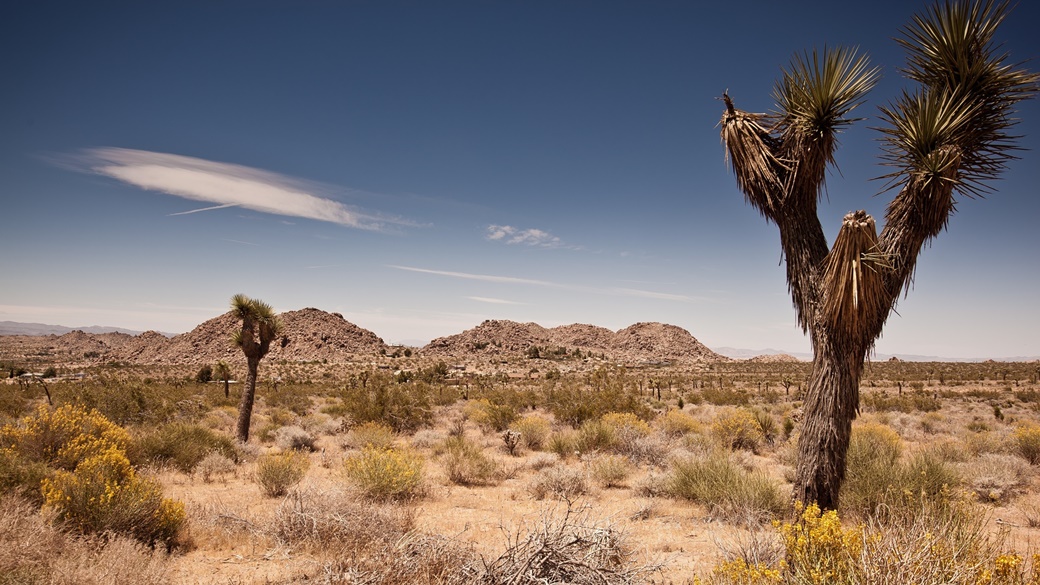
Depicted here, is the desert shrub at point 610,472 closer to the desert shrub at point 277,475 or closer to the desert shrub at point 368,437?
the desert shrub at point 368,437

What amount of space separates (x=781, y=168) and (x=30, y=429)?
12.5 metres

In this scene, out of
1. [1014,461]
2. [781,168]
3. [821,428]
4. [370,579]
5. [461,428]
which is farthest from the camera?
[461,428]

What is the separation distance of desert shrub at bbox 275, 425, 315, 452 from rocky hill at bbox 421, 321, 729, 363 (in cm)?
5692

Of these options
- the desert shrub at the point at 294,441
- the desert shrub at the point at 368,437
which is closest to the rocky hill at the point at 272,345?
the desert shrub at the point at 294,441

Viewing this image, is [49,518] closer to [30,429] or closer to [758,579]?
[30,429]

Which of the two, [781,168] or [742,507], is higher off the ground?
[781,168]

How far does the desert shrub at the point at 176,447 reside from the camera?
10.1 m

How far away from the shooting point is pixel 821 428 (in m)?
5.36

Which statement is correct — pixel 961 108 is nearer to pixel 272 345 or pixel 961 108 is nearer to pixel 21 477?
pixel 21 477

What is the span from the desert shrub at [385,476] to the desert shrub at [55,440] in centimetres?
395

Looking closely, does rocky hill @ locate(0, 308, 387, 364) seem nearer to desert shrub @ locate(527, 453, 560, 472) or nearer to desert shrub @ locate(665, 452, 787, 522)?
desert shrub @ locate(527, 453, 560, 472)

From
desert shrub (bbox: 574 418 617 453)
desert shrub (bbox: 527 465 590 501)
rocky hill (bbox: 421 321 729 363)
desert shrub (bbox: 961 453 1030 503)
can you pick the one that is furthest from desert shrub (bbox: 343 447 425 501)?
rocky hill (bbox: 421 321 729 363)

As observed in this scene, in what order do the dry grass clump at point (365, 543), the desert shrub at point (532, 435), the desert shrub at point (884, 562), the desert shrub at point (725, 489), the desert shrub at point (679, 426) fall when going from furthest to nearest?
the desert shrub at point (679, 426)
the desert shrub at point (532, 435)
the desert shrub at point (725, 489)
the dry grass clump at point (365, 543)
the desert shrub at point (884, 562)

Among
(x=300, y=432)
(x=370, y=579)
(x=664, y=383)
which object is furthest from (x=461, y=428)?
(x=664, y=383)
